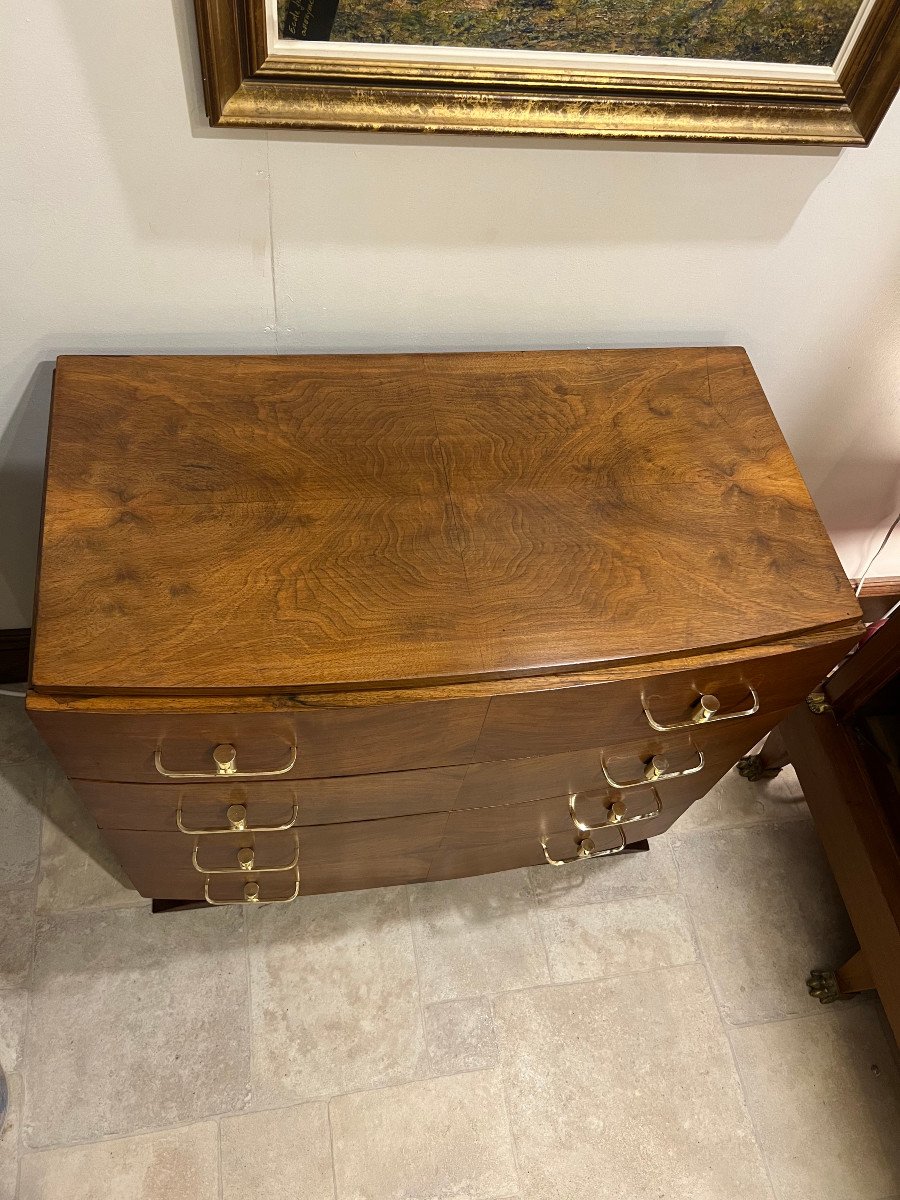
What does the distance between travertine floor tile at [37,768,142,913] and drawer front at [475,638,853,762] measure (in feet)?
2.53

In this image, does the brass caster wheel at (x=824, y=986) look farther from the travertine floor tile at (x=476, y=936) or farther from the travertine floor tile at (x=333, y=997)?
the travertine floor tile at (x=333, y=997)

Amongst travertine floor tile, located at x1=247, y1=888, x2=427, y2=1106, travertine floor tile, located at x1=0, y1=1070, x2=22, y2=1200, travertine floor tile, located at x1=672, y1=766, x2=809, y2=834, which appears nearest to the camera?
travertine floor tile, located at x1=0, y1=1070, x2=22, y2=1200

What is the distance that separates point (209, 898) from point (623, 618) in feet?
2.47

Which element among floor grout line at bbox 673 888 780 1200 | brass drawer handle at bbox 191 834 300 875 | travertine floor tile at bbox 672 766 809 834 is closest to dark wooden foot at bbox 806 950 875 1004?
floor grout line at bbox 673 888 780 1200

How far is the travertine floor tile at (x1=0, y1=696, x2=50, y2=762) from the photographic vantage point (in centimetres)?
150

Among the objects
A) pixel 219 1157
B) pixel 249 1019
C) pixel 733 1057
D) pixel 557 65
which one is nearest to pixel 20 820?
pixel 249 1019

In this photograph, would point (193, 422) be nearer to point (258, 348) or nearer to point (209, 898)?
point (258, 348)

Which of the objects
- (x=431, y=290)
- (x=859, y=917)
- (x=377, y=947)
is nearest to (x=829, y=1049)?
(x=859, y=917)

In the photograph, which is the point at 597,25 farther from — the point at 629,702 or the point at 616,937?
the point at 616,937

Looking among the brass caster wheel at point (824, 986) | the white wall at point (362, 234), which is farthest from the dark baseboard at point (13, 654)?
the brass caster wheel at point (824, 986)

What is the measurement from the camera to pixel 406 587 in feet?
2.85

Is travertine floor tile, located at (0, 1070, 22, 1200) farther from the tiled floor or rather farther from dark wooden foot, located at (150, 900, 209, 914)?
dark wooden foot, located at (150, 900, 209, 914)

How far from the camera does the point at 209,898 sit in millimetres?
1248

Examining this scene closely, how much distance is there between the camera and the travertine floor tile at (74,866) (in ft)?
4.57
